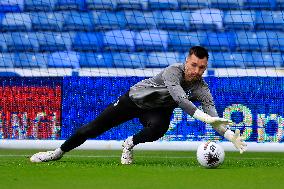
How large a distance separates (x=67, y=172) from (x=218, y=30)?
450 inches

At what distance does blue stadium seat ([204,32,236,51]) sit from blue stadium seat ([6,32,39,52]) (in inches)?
157

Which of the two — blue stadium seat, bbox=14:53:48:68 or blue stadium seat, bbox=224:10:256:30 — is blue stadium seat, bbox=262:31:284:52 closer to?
blue stadium seat, bbox=224:10:256:30

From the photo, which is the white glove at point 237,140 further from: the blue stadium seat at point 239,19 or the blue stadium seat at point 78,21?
the blue stadium seat at point 78,21

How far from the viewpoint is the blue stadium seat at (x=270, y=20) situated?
16469 millimetres

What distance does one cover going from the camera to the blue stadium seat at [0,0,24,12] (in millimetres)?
17531

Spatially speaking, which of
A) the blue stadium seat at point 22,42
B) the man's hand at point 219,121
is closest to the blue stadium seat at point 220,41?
the blue stadium seat at point 22,42

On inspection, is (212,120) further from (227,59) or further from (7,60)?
(7,60)

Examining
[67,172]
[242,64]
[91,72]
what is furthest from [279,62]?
[67,172]

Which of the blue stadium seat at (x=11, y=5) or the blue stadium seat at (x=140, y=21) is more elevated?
the blue stadium seat at (x=11, y=5)

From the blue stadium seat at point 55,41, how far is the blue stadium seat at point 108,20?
2.24 ft

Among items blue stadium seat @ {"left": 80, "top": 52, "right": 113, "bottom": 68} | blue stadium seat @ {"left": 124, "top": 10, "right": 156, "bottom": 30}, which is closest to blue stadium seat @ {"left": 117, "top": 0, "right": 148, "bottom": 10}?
blue stadium seat @ {"left": 124, "top": 10, "right": 156, "bottom": 30}

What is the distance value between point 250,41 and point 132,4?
2901mm

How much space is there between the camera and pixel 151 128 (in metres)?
7.12

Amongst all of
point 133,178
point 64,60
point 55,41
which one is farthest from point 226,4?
point 133,178
